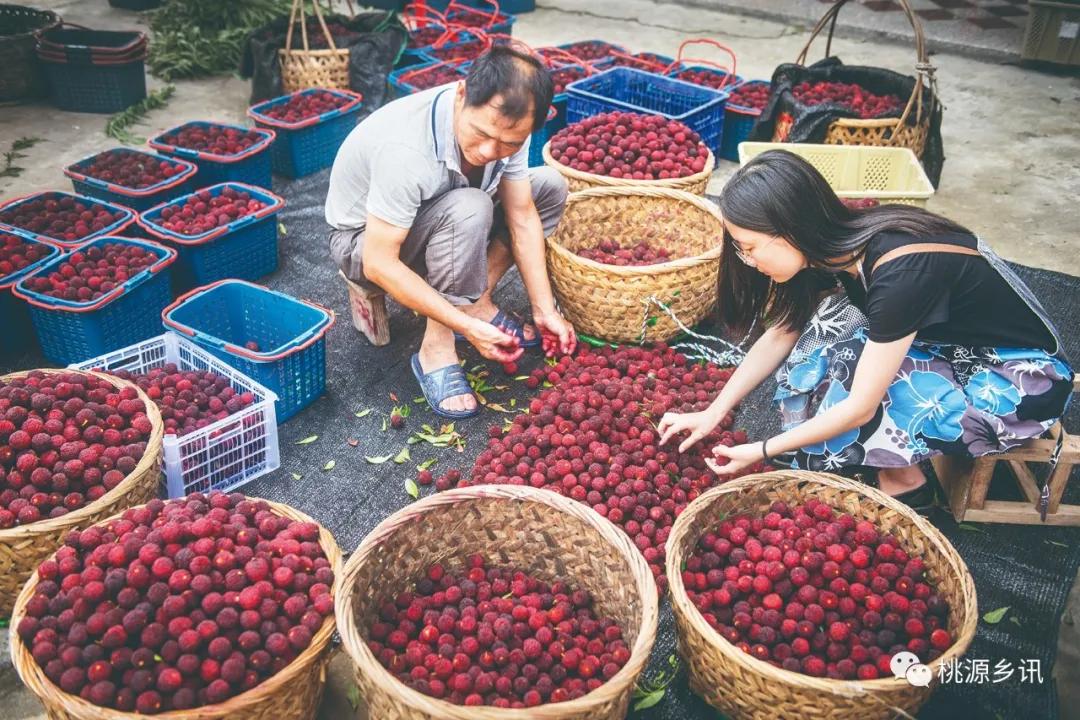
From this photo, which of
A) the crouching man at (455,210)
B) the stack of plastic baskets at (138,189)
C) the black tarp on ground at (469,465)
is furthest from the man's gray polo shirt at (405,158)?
the stack of plastic baskets at (138,189)

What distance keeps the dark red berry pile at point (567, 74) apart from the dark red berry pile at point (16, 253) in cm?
294

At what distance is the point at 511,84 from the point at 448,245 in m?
0.64

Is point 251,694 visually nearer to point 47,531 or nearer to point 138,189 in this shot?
point 47,531

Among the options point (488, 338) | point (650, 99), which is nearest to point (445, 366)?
point (488, 338)

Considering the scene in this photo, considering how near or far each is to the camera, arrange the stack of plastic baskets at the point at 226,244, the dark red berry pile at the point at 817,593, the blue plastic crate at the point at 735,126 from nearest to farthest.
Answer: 1. the dark red berry pile at the point at 817,593
2. the stack of plastic baskets at the point at 226,244
3. the blue plastic crate at the point at 735,126

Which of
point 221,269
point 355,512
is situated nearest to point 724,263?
point 355,512

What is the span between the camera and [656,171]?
3752mm

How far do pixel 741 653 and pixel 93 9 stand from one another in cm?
772

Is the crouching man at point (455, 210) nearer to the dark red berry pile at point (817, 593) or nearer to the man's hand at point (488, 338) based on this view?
the man's hand at point (488, 338)

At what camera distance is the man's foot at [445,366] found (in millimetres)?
2932

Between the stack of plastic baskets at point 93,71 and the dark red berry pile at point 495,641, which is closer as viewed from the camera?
the dark red berry pile at point 495,641

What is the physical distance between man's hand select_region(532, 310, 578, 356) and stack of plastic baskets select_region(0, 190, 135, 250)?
1643 mm

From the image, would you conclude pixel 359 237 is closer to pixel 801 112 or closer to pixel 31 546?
pixel 31 546

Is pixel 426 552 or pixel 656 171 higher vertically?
pixel 656 171
